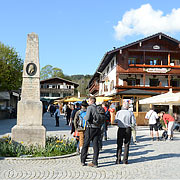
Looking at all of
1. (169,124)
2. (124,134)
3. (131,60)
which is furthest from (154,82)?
(124,134)

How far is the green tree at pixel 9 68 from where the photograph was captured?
27531 millimetres

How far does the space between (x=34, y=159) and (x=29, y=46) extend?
155 inches

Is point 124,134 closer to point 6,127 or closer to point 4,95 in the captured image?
point 6,127

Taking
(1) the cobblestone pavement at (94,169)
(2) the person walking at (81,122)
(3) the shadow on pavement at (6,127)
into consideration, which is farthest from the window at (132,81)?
(2) the person walking at (81,122)

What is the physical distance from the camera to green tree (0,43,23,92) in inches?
1084

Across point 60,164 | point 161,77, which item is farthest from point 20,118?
point 161,77

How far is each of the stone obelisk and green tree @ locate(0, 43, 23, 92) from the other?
19.5 m

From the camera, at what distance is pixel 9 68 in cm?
2859

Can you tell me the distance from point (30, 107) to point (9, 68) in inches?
839

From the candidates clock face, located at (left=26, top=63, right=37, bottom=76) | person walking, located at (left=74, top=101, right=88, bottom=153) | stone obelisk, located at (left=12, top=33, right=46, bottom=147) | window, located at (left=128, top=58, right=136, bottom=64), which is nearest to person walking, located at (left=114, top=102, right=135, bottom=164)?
person walking, located at (left=74, top=101, right=88, bottom=153)

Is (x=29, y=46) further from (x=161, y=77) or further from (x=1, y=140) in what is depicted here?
(x=161, y=77)

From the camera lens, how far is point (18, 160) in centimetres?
729

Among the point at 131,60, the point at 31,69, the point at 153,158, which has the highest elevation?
the point at 131,60

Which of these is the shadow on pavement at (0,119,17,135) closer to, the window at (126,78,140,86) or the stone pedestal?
the stone pedestal
